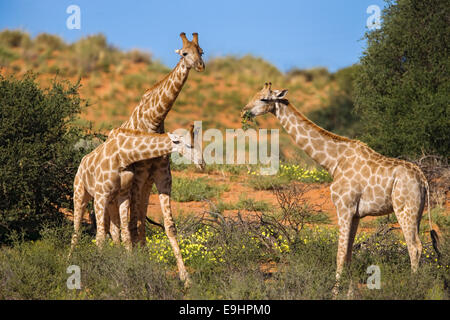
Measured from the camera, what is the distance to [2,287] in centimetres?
766

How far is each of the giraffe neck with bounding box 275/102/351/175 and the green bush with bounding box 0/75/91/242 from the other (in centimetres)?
493

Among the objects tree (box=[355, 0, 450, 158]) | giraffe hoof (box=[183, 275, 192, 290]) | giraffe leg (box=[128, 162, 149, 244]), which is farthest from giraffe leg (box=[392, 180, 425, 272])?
tree (box=[355, 0, 450, 158])

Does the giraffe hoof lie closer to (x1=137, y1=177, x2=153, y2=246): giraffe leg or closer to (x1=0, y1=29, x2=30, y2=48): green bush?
(x1=137, y1=177, x2=153, y2=246): giraffe leg

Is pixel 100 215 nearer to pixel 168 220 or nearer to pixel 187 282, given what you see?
pixel 168 220

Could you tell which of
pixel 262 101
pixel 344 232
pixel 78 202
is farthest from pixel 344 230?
pixel 78 202

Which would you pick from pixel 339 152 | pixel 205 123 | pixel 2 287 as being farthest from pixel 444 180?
pixel 205 123

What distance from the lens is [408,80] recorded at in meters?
16.7

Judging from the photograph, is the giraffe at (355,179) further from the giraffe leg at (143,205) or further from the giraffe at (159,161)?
the giraffe leg at (143,205)

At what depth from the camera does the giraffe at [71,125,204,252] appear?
7.98 m

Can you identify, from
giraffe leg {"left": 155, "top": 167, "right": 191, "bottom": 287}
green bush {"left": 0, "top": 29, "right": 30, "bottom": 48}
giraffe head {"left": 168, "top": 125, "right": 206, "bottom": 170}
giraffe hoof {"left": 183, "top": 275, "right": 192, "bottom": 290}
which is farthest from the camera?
green bush {"left": 0, "top": 29, "right": 30, "bottom": 48}

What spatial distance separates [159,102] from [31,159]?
3.39 m

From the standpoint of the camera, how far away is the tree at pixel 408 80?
15461 mm
